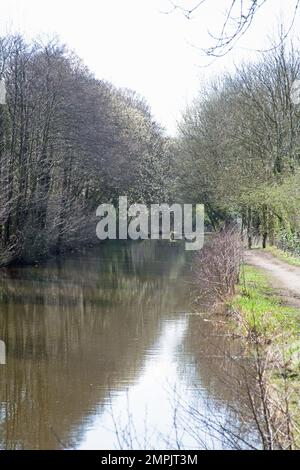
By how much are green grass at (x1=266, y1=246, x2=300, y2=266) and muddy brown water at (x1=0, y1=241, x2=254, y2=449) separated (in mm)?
5085

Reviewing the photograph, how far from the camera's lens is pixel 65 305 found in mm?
19891

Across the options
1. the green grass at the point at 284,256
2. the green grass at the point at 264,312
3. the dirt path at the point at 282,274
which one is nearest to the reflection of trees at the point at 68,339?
the green grass at the point at 264,312

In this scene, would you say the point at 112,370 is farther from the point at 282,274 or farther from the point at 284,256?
the point at 284,256

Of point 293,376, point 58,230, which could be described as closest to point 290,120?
point 58,230

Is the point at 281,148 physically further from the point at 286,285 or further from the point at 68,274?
the point at 286,285

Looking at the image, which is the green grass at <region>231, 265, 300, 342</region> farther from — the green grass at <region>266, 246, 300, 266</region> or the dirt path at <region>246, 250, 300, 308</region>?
the green grass at <region>266, 246, 300, 266</region>

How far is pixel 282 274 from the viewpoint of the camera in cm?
2411

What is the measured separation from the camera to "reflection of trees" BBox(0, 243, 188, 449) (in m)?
9.52

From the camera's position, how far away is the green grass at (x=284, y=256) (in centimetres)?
2748

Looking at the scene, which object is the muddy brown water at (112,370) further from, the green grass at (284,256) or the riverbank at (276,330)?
the green grass at (284,256)

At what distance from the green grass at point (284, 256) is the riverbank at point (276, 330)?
34 centimetres

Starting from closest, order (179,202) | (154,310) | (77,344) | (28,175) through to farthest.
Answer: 1. (77,344)
2. (154,310)
3. (28,175)
4. (179,202)

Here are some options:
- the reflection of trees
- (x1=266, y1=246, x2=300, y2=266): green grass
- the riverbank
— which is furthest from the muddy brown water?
(x1=266, y1=246, x2=300, y2=266): green grass

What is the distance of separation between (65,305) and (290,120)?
Answer: 18.4 metres
